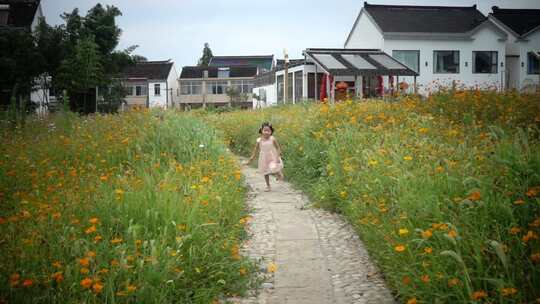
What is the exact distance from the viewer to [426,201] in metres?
4.56

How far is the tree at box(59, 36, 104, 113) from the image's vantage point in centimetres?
2681

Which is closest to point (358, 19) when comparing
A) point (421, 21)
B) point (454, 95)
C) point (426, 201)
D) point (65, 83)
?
point (421, 21)

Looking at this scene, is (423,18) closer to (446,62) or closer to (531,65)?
(446,62)

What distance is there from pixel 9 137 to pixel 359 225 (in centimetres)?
657

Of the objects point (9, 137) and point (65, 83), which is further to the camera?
point (65, 83)

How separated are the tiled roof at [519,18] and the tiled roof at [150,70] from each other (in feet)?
116

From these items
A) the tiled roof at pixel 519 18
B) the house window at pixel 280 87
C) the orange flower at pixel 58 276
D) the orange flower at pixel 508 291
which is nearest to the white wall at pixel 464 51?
the tiled roof at pixel 519 18

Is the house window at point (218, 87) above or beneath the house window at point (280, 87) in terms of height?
above

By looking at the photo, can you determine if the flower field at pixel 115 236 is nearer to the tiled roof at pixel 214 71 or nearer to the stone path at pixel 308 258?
the stone path at pixel 308 258

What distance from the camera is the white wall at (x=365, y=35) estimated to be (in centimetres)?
3381

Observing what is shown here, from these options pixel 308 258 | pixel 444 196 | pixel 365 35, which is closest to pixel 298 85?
pixel 365 35

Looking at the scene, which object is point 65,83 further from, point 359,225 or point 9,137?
point 359,225

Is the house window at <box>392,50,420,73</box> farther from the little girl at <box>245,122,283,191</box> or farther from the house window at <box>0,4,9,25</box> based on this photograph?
the little girl at <box>245,122,283,191</box>

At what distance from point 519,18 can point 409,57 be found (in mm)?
9969
